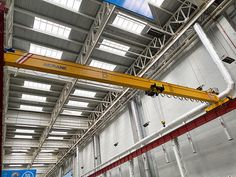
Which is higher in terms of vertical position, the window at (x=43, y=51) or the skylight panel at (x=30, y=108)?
the window at (x=43, y=51)

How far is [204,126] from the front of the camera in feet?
29.7

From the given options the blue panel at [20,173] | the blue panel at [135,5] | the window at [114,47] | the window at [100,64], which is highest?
the window at [114,47]

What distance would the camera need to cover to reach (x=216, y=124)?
335 inches

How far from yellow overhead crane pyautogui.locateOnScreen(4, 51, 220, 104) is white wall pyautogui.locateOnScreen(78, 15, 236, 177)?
1.57 metres

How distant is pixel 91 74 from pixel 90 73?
6 centimetres

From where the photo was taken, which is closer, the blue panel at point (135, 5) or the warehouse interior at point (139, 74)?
the blue panel at point (135, 5)

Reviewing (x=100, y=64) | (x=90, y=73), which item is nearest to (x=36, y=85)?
(x=100, y=64)

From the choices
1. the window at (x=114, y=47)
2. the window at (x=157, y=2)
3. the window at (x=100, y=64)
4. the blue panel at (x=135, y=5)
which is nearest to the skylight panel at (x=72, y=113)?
the window at (x=100, y=64)

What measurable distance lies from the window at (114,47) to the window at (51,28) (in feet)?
7.79

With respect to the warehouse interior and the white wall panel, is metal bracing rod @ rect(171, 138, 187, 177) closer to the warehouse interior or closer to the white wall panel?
the warehouse interior

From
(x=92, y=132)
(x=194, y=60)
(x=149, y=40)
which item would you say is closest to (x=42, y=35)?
(x=149, y=40)

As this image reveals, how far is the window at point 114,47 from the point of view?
12148 millimetres

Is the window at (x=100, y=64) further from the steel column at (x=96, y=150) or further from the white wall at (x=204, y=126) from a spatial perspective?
the steel column at (x=96, y=150)

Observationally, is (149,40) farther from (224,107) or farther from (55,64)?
(55,64)
